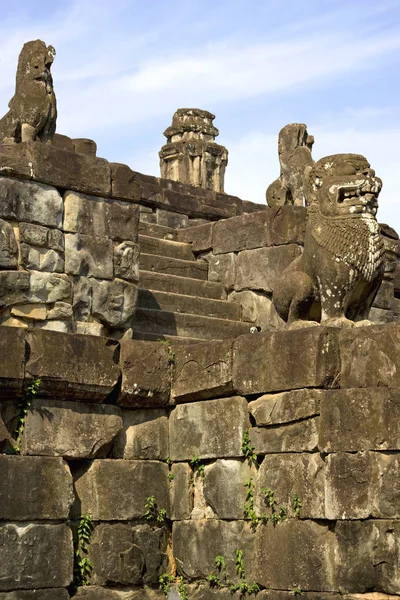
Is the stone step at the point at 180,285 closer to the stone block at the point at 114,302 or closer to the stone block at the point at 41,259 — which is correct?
the stone block at the point at 114,302

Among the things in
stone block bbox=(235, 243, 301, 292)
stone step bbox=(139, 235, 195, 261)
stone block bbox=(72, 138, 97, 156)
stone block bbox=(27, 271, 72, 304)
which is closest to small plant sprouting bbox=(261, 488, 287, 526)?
stone block bbox=(27, 271, 72, 304)

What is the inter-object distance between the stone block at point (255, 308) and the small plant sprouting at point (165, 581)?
3.61m

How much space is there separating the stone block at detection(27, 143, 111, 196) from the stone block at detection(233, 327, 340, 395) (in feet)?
7.64

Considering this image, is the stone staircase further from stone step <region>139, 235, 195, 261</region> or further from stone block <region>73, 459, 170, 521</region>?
stone block <region>73, 459, 170, 521</region>

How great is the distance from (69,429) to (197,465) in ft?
3.61

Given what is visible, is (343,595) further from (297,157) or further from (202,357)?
(297,157)

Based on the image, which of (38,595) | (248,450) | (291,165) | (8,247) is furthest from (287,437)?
(291,165)

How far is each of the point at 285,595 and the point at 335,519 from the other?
2.35 feet

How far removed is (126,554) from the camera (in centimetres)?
958

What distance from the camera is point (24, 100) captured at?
11.9 m

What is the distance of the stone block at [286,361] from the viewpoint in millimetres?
8852

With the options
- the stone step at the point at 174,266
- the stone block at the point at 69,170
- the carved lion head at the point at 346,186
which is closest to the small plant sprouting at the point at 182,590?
the carved lion head at the point at 346,186

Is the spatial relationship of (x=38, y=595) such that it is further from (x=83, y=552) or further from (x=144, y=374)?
(x=144, y=374)

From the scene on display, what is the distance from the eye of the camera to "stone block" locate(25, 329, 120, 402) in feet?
29.9
